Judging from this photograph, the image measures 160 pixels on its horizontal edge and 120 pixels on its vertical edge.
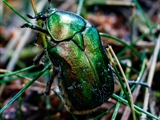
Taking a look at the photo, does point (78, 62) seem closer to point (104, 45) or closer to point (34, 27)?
point (34, 27)

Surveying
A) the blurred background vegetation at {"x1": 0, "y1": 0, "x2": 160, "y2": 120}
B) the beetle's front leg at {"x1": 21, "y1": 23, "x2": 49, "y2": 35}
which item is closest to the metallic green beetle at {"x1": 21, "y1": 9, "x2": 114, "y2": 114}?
the beetle's front leg at {"x1": 21, "y1": 23, "x2": 49, "y2": 35}

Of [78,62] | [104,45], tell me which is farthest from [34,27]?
[104,45]

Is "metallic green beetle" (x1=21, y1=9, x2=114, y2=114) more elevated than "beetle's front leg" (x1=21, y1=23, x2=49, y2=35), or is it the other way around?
"beetle's front leg" (x1=21, y1=23, x2=49, y2=35)

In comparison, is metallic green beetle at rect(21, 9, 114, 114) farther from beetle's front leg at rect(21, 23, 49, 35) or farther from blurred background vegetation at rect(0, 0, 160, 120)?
blurred background vegetation at rect(0, 0, 160, 120)

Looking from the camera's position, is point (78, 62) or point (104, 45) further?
point (104, 45)

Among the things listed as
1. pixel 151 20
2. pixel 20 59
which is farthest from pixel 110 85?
pixel 151 20

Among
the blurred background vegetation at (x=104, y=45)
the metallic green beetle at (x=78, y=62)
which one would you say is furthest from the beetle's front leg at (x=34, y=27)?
the blurred background vegetation at (x=104, y=45)

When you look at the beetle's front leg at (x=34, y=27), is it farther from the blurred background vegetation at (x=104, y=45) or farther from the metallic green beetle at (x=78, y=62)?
the blurred background vegetation at (x=104, y=45)

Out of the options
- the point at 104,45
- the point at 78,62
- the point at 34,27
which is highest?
the point at 34,27
